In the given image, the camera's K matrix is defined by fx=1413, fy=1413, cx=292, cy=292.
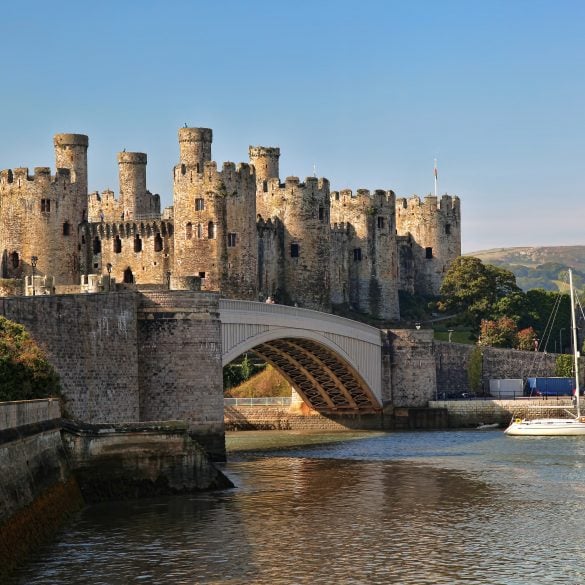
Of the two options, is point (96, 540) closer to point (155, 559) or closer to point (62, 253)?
point (155, 559)

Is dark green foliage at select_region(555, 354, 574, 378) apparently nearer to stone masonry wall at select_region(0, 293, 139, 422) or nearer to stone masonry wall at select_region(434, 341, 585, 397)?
stone masonry wall at select_region(434, 341, 585, 397)

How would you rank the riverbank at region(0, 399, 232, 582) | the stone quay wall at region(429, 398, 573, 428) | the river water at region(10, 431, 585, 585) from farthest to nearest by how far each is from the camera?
the stone quay wall at region(429, 398, 573, 428)
the river water at region(10, 431, 585, 585)
the riverbank at region(0, 399, 232, 582)

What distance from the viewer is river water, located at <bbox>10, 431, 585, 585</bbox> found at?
28016 mm

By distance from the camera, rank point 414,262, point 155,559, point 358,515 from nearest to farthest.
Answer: point 155,559, point 358,515, point 414,262

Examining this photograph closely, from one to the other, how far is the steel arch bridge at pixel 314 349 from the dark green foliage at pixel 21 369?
508 inches

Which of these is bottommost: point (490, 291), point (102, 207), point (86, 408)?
point (86, 408)

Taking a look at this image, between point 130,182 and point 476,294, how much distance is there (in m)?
24.5

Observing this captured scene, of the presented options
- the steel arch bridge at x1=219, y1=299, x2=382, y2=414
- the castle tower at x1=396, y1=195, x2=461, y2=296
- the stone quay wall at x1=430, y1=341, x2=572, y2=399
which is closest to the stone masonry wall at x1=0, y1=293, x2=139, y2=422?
the steel arch bridge at x1=219, y1=299, x2=382, y2=414

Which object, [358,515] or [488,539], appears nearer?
[488,539]

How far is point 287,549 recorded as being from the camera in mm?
30625

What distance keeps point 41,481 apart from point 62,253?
4914cm

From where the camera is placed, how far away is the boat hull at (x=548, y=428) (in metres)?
61.9

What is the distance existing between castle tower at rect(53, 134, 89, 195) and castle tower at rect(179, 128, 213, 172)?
21.4 feet

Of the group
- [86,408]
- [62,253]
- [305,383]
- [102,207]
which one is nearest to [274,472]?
[86,408]
